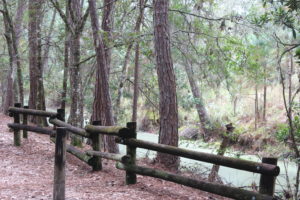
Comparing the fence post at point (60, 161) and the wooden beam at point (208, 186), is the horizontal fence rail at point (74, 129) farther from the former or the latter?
the fence post at point (60, 161)

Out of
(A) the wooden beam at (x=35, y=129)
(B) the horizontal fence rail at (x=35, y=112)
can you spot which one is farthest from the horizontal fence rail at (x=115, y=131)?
(B) the horizontal fence rail at (x=35, y=112)

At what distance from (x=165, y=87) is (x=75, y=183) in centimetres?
290

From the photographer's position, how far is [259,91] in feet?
62.9

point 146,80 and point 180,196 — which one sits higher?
point 146,80

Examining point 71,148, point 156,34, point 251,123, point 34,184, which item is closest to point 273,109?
point 251,123

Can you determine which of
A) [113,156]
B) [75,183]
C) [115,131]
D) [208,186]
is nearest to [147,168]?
[113,156]

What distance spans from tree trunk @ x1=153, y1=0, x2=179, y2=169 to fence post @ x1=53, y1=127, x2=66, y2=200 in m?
3.43

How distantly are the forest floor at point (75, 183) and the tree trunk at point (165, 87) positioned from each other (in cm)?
129

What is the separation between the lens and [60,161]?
13.8 feet

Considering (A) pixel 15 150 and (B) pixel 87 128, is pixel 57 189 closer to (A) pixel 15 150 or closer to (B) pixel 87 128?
(B) pixel 87 128

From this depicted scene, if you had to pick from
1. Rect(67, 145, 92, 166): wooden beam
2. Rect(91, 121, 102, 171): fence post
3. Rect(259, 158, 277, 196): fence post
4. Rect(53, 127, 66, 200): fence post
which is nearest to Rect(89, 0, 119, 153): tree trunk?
Rect(67, 145, 92, 166): wooden beam

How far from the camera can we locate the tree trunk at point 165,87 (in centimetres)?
733

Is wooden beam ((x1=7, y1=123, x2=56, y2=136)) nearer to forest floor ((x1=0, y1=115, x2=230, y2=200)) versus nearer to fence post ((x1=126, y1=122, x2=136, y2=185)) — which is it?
forest floor ((x1=0, y1=115, x2=230, y2=200))

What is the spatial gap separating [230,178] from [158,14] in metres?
6.24
